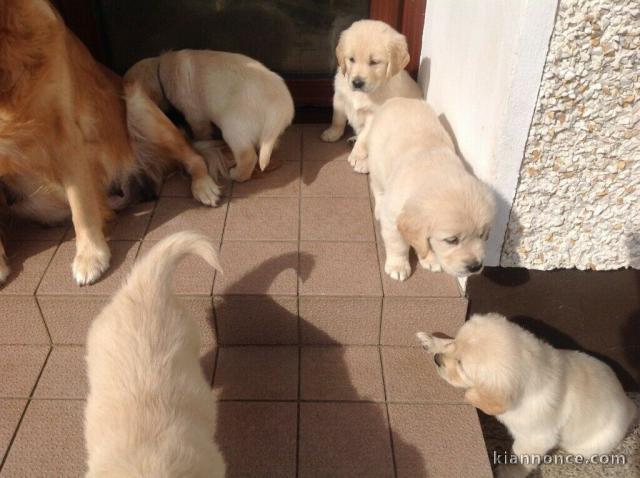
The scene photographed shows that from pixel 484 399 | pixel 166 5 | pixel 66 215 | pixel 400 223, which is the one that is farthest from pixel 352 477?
pixel 166 5

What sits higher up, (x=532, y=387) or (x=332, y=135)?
(x=332, y=135)

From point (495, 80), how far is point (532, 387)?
119 centimetres

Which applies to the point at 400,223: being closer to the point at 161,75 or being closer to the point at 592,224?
the point at 592,224

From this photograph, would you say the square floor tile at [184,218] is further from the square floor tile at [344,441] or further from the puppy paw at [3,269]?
the square floor tile at [344,441]

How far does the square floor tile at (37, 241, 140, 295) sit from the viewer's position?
2.30m

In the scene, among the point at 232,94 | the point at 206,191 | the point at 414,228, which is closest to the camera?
the point at 414,228

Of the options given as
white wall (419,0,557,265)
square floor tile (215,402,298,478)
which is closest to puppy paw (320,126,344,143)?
white wall (419,0,557,265)

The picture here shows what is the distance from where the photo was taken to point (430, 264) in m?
2.42

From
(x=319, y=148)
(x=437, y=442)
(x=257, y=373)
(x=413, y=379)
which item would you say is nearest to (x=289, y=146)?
(x=319, y=148)

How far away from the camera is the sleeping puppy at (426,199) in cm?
201

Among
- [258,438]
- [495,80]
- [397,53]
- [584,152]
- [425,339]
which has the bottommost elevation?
[258,438]

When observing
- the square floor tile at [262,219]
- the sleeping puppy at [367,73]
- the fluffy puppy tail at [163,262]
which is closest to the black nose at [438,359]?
the square floor tile at [262,219]

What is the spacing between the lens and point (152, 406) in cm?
164

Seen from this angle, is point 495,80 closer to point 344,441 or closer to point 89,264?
point 344,441
